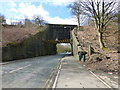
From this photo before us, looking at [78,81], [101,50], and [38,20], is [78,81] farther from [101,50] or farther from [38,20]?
[38,20]

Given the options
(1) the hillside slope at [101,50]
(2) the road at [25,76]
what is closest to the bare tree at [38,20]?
(1) the hillside slope at [101,50]

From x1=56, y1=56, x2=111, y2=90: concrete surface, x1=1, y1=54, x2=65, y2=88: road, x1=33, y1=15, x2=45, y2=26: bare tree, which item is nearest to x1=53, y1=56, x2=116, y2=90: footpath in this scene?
x1=56, y1=56, x2=111, y2=90: concrete surface

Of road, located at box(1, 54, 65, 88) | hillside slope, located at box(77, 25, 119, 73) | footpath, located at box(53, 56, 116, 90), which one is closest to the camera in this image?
footpath, located at box(53, 56, 116, 90)

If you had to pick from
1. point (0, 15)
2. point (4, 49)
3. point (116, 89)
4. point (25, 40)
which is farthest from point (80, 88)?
point (0, 15)

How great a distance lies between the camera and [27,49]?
36.3 m

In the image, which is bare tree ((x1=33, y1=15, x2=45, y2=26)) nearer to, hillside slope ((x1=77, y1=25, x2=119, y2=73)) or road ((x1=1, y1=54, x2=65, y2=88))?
hillside slope ((x1=77, y1=25, x2=119, y2=73))

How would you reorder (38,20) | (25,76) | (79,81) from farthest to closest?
(38,20)
(25,76)
(79,81)

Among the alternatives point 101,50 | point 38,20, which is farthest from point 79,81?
point 38,20

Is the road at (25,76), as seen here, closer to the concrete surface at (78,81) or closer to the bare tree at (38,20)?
the concrete surface at (78,81)

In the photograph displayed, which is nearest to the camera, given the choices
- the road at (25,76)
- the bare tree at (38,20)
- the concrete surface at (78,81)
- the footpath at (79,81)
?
the footpath at (79,81)

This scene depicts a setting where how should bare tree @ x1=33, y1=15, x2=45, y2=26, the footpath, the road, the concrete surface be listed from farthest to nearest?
bare tree @ x1=33, y1=15, x2=45, y2=26, the road, the concrete surface, the footpath

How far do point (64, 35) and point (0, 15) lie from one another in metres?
27.0

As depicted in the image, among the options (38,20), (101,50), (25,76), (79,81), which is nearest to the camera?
(79,81)

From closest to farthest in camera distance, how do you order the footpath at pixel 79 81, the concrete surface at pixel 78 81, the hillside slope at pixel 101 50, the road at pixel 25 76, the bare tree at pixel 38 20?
the footpath at pixel 79 81 → the concrete surface at pixel 78 81 → the road at pixel 25 76 → the hillside slope at pixel 101 50 → the bare tree at pixel 38 20
